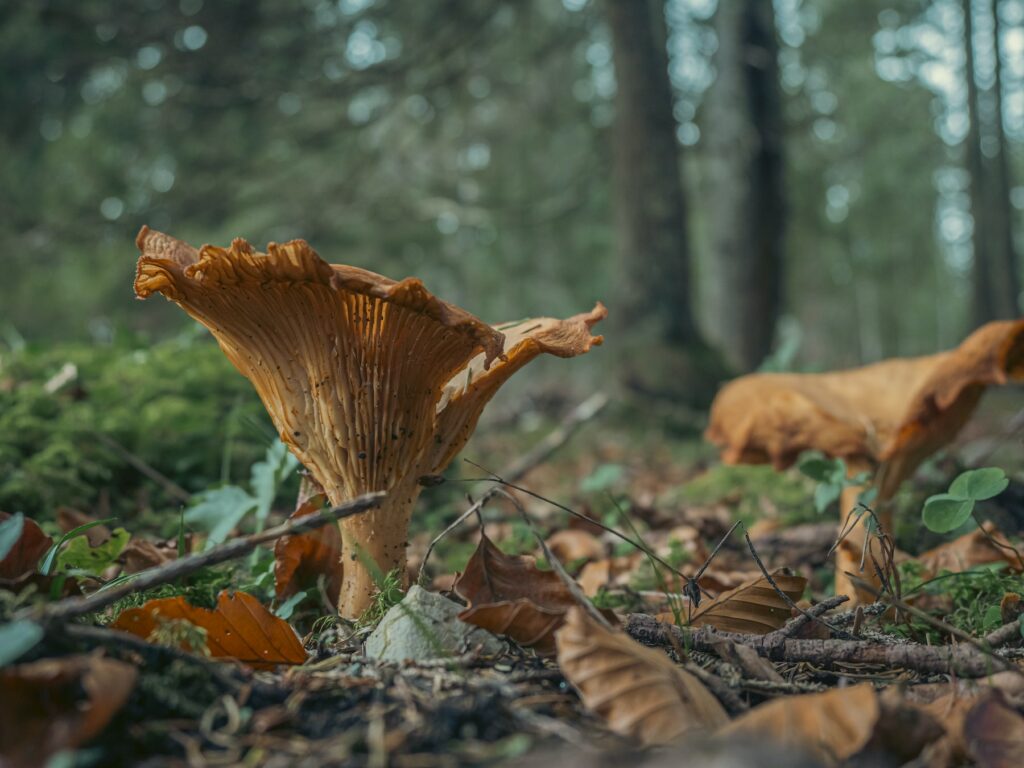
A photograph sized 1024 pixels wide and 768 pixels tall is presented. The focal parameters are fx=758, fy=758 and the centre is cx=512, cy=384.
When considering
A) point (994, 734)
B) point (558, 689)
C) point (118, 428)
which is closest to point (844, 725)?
point (994, 734)

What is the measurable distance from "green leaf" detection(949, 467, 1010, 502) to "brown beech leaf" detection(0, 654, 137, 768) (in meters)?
1.74

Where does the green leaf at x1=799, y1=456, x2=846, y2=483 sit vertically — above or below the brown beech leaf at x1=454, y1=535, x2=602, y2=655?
below

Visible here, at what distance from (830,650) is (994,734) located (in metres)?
0.39

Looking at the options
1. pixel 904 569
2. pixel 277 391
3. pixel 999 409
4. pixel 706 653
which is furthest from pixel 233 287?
pixel 999 409

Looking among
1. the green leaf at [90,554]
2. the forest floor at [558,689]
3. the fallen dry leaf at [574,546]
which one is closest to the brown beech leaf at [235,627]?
the forest floor at [558,689]

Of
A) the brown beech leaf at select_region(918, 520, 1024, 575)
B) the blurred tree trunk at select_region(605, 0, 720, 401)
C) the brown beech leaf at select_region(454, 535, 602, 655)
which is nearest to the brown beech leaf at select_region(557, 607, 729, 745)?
the brown beech leaf at select_region(454, 535, 602, 655)

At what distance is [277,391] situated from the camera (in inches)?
65.5

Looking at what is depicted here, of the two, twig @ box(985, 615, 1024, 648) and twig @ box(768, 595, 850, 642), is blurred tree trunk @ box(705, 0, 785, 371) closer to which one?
twig @ box(985, 615, 1024, 648)

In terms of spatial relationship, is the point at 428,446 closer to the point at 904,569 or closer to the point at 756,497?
the point at 904,569

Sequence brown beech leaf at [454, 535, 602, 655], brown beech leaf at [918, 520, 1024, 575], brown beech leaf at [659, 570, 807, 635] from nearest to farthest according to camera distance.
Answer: brown beech leaf at [454, 535, 602, 655]
brown beech leaf at [659, 570, 807, 635]
brown beech leaf at [918, 520, 1024, 575]

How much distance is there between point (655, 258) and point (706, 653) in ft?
17.5

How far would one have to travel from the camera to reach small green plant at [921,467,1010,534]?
1737 millimetres

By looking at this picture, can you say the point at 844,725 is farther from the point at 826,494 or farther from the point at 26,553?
Answer: the point at 26,553

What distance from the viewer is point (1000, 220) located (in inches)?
361
